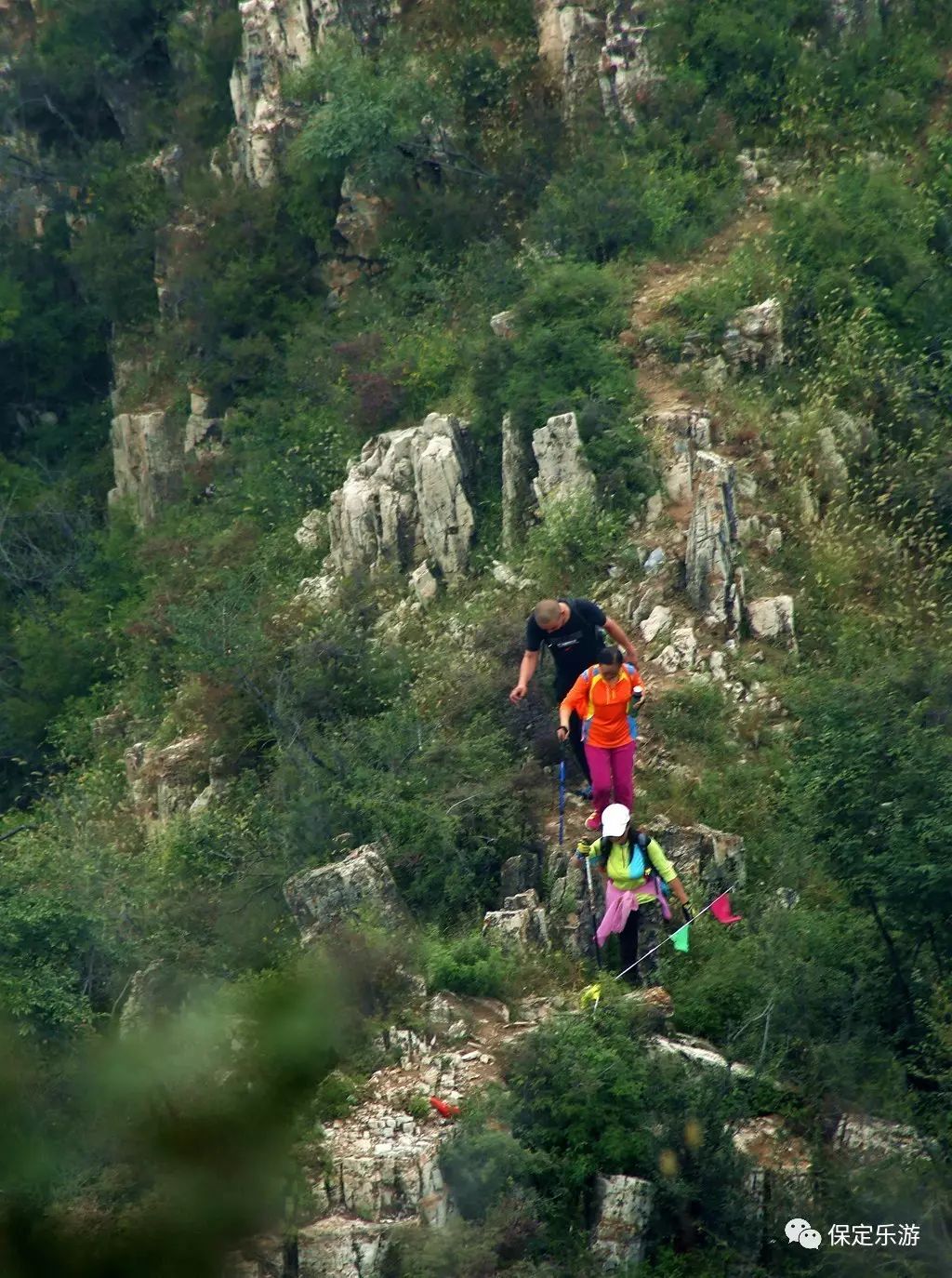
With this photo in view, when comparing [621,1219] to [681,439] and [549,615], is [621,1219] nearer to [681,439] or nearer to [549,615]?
[549,615]

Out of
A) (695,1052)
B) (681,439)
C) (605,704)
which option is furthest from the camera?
(681,439)

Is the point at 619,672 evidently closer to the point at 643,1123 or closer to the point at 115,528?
the point at 643,1123

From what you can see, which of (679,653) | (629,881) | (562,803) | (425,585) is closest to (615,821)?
(629,881)

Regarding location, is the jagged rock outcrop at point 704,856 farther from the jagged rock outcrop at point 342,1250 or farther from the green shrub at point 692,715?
the jagged rock outcrop at point 342,1250

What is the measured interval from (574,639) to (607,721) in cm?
91

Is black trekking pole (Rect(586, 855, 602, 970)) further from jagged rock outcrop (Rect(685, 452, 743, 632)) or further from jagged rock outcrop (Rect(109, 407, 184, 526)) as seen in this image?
jagged rock outcrop (Rect(109, 407, 184, 526))

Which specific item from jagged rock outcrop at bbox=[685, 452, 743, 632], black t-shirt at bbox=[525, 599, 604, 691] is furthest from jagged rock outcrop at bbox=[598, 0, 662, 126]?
black t-shirt at bbox=[525, 599, 604, 691]

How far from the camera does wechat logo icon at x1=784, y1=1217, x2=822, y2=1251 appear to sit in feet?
34.1

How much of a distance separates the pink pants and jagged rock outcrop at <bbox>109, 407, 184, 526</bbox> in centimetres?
1228

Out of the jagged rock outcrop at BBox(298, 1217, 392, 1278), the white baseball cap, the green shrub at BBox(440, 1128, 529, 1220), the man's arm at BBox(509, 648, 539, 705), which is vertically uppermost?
the man's arm at BBox(509, 648, 539, 705)

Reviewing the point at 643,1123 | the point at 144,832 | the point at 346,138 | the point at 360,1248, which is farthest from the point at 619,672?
the point at 346,138

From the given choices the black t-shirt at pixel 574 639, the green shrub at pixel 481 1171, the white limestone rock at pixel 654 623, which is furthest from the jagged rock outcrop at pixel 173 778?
the green shrub at pixel 481 1171

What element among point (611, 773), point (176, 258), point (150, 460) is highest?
point (176, 258)

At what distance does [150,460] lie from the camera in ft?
78.3
